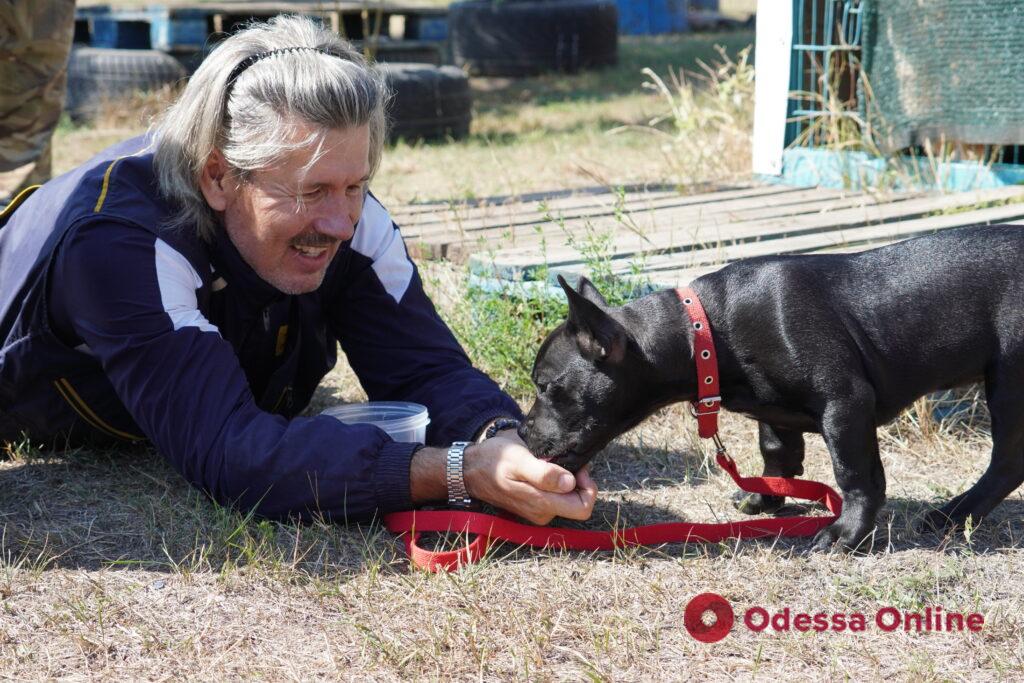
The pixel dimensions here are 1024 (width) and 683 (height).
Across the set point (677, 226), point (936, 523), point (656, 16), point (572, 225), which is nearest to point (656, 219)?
point (677, 226)

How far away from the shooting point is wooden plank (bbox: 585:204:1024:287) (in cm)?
443

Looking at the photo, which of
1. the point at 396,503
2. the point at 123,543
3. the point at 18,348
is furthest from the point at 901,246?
the point at 18,348

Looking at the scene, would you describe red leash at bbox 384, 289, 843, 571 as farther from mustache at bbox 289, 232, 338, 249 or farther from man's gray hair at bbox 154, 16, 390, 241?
man's gray hair at bbox 154, 16, 390, 241

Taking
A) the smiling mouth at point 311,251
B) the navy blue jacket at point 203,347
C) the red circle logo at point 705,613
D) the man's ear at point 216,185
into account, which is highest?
the man's ear at point 216,185

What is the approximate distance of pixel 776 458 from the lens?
134 inches

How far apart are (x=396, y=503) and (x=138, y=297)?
84cm

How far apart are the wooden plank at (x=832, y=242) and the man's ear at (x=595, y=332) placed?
1333mm

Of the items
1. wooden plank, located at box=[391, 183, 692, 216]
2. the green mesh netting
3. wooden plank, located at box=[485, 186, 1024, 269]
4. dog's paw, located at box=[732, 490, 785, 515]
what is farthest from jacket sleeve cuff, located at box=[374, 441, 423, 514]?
the green mesh netting

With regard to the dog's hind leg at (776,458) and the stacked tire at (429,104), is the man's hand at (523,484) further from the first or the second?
the stacked tire at (429,104)

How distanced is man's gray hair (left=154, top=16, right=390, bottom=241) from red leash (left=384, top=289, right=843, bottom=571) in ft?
3.14

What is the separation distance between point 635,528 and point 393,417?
0.83 meters

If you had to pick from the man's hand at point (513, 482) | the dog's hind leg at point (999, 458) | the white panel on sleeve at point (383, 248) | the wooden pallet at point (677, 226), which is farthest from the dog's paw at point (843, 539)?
the white panel on sleeve at point (383, 248)

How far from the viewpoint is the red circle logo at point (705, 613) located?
2.63 m

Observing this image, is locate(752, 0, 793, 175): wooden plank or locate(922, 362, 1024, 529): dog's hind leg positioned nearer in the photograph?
locate(922, 362, 1024, 529): dog's hind leg
